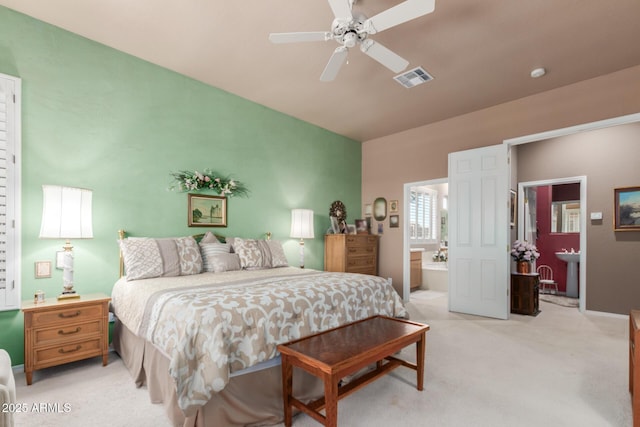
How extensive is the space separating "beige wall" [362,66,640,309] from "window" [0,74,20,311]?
501 cm

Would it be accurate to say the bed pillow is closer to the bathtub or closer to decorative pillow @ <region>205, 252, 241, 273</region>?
decorative pillow @ <region>205, 252, 241, 273</region>

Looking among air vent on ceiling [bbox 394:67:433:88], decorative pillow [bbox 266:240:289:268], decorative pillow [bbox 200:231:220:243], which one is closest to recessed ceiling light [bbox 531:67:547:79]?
air vent on ceiling [bbox 394:67:433:88]

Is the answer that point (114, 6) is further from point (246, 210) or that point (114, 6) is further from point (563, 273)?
point (563, 273)

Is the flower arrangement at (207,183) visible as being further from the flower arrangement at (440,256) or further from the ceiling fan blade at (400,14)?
the flower arrangement at (440,256)

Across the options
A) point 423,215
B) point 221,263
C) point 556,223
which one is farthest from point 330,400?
point 556,223

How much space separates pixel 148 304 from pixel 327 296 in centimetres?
129

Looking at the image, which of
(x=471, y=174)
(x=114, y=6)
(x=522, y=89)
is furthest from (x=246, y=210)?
(x=522, y=89)

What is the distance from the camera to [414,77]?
371 cm

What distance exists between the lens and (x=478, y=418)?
6.64 ft

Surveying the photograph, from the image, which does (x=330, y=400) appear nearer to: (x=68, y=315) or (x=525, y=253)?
(x=68, y=315)

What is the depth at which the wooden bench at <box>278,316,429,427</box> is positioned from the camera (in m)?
1.70

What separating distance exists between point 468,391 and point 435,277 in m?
4.32

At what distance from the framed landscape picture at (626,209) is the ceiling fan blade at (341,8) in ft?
16.0

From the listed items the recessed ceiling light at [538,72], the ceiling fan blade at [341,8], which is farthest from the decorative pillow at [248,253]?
the recessed ceiling light at [538,72]
